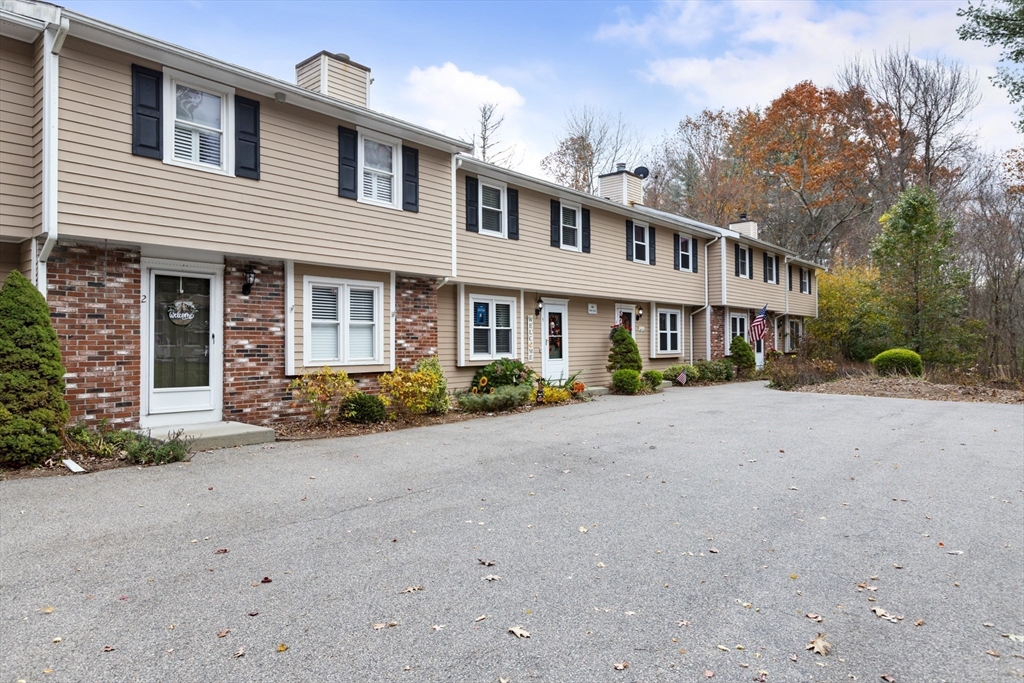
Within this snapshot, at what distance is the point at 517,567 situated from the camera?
4.20 m

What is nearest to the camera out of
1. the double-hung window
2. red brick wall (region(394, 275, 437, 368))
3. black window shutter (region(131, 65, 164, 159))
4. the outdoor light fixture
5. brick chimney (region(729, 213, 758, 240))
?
black window shutter (region(131, 65, 164, 159))

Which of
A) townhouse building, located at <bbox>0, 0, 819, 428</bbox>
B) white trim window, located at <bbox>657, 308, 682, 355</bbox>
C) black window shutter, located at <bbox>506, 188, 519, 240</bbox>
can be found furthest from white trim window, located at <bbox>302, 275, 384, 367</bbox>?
white trim window, located at <bbox>657, 308, 682, 355</bbox>

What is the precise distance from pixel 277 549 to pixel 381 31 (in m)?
13.0

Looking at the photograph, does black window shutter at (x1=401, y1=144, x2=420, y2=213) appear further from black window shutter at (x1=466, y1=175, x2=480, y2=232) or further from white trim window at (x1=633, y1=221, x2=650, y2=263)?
white trim window at (x1=633, y1=221, x2=650, y2=263)

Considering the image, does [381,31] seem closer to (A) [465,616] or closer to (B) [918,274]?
(A) [465,616]

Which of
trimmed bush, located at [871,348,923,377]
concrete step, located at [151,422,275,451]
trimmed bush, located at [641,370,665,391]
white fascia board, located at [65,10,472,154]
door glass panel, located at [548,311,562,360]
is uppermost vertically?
white fascia board, located at [65,10,472,154]

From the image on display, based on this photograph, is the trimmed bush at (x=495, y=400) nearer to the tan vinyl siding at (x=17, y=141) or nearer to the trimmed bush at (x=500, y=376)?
the trimmed bush at (x=500, y=376)

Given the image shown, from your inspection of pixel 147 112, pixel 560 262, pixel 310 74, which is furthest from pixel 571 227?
pixel 147 112

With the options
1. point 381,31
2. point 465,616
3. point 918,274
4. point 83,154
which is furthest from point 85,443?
point 918,274

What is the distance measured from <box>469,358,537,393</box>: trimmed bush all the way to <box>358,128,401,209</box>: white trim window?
13.4 feet

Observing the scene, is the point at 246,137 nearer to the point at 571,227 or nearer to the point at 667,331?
the point at 571,227

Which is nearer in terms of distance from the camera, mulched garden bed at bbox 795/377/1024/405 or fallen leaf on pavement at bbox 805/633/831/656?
fallen leaf on pavement at bbox 805/633/831/656

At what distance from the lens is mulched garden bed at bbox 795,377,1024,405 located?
1426 cm

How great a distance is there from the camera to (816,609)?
3.67 m
